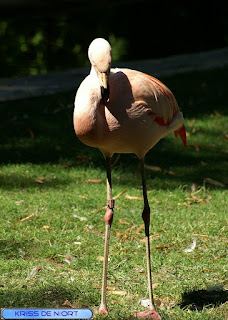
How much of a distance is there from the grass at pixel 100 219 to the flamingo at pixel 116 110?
1.30ft

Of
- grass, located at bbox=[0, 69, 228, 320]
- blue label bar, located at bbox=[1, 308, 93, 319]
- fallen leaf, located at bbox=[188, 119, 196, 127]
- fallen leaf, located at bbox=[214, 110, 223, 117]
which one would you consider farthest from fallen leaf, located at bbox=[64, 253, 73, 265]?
fallen leaf, located at bbox=[214, 110, 223, 117]

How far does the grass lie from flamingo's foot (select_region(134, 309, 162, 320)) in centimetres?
7

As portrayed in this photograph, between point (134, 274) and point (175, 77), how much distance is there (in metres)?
5.11

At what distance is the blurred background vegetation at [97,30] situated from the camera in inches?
449

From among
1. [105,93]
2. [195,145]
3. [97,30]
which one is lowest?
[97,30]

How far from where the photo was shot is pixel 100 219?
455cm

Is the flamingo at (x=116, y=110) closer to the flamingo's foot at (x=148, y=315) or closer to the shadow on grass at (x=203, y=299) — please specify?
the flamingo's foot at (x=148, y=315)

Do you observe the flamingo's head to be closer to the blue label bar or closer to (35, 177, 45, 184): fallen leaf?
the blue label bar

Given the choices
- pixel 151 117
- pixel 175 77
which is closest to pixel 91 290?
pixel 151 117

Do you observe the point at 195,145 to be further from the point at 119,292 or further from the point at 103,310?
the point at 103,310

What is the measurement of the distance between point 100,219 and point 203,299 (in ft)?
4.28

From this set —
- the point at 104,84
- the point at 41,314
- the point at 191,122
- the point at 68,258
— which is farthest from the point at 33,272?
the point at 191,122

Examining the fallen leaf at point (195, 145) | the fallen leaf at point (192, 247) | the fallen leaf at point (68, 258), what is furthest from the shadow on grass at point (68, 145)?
the fallen leaf at point (68, 258)

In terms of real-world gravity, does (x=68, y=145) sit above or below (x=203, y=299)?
below
